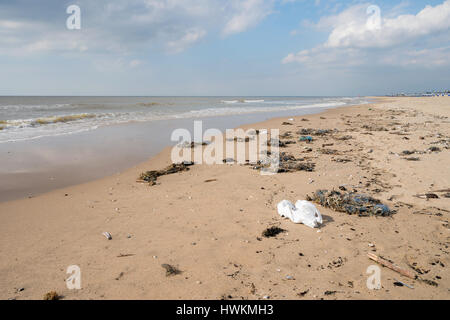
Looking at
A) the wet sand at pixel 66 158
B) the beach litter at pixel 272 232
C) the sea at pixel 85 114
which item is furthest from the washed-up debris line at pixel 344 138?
the sea at pixel 85 114

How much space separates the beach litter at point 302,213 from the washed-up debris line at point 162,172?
10.4 feet

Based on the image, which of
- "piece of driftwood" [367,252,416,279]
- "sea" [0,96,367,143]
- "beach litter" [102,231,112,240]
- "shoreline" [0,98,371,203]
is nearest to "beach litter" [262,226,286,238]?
"piece of driftwood" [367,252,416,279]

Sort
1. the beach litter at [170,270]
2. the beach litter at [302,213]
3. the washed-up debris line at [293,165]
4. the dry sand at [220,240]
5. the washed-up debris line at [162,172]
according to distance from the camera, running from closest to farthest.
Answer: the dry sand at [220,240]
the beach litter at [170,270]
the beach litter at [302,213]
the washed-up debris line at [162,172]
the washed-up debris line at [293,165]

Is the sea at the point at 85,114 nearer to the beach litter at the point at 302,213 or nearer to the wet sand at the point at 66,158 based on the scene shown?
the wet sand at the point at 66,158

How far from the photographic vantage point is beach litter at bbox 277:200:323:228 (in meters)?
3.81

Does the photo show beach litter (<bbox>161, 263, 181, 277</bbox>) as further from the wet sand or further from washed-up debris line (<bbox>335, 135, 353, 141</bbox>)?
washed-up debris line (<bbox>335, 135, 353, 141</bbox>)

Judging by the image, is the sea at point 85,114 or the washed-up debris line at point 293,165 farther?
the sea at point 85,114

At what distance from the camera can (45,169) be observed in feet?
22.1

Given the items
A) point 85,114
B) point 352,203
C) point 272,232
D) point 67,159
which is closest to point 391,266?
point 272,232

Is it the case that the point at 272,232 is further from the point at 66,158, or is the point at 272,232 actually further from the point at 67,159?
the point at 66,158

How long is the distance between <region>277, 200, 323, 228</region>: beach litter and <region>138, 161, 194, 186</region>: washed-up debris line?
3.18 meters

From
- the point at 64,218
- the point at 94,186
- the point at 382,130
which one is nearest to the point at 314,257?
the point at 64,218

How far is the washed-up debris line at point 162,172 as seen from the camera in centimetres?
604
